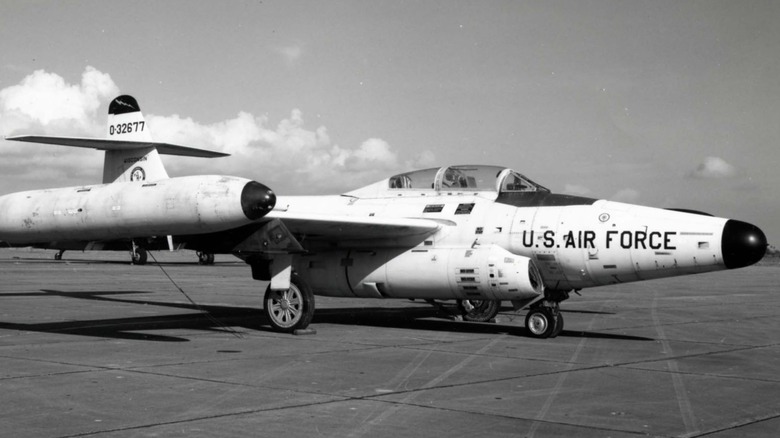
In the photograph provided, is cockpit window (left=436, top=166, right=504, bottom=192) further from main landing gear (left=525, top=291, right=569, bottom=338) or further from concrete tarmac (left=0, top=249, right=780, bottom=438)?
concrete tarmac (left=0, top=249, right=780, bottom=438)

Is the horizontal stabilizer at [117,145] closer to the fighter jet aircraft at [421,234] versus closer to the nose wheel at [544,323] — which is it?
the fighter jet aircraft at [421,234]

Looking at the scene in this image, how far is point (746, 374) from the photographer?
968 centimetres

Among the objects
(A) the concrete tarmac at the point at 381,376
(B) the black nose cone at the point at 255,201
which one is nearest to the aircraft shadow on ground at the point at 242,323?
(A) the concrete tarmac at the point at 381,376

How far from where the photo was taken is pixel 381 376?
9.09 meters

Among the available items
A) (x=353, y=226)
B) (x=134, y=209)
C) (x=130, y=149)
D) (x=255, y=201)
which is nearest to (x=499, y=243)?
(x=353, y=226)

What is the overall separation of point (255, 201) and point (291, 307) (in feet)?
11.6

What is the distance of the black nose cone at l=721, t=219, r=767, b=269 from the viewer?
1155cm

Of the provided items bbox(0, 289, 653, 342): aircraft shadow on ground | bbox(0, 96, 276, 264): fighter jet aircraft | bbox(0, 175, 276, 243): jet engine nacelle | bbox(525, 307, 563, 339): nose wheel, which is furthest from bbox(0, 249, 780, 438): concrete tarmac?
bbox(0, 175, 276, 243): jet engine nacelle

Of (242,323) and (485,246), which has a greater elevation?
(485,246)

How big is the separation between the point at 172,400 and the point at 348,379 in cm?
203

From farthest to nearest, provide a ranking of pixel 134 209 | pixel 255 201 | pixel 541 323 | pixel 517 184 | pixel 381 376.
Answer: pixel 517 184
pixel 541 323
pixel 134 209
pixel 255 201
pixel 381 376

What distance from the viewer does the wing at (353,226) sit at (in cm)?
1298

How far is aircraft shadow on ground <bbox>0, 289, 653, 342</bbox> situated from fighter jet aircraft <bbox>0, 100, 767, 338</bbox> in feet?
Answer: 4.01

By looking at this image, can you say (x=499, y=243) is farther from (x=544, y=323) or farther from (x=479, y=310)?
(x=479, y=310)
